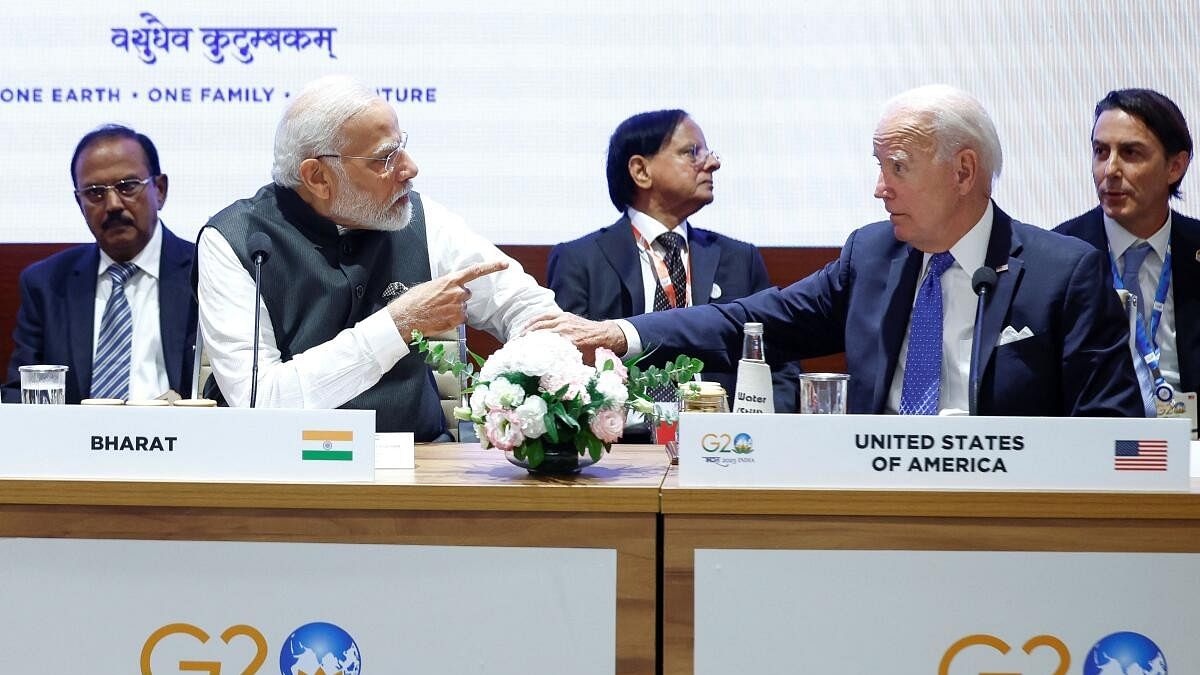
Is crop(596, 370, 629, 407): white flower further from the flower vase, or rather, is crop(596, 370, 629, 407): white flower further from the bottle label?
the bottle label

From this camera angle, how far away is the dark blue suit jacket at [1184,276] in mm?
3709

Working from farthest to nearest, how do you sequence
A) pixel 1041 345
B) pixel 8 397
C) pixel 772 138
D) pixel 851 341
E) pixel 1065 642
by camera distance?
pixel 772 138, pixel 8 397, pixel 851 341, pixel 1041 345, pixel 1065 642

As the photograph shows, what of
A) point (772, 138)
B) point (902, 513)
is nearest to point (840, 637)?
point (902, 513)

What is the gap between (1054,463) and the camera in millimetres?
1825

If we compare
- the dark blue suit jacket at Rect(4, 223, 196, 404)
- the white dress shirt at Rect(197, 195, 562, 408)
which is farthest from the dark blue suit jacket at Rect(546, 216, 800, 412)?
the dark blue suit jacket at Rect(4, 223, 196, 404)

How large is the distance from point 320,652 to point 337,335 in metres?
1.13

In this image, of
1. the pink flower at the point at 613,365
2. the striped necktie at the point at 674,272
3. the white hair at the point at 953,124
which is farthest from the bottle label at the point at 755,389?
the striped necktie at the point at 674,272

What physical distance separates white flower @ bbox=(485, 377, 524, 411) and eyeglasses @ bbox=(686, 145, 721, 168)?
232 centimetres

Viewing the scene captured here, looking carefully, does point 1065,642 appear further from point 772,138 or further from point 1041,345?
point 772,138

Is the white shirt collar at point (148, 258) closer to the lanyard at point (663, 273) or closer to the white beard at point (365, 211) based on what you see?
the white beard at point (365, 211)

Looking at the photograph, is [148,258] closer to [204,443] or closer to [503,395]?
[204,443]

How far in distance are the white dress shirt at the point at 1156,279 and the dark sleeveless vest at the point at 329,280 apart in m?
2.11

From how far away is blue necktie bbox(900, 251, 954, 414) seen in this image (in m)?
2.56

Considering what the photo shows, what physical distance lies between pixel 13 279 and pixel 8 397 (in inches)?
24.4
